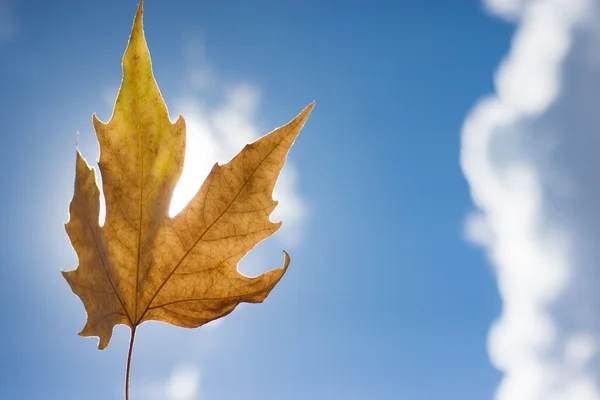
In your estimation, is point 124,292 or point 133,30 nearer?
point 133,30

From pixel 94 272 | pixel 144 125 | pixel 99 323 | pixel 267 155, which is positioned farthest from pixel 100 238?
pixel 267 155

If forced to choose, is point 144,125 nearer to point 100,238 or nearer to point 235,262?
point 100,238

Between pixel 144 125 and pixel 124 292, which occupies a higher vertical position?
pixel 144 125

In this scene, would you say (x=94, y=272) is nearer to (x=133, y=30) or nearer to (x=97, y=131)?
(x=97, y=131)

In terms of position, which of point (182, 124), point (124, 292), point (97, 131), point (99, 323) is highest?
point (182, 124)

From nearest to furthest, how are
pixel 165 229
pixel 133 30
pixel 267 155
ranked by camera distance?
1. pixel 133 30
2. pixel 267 155
3. pixel 165 229

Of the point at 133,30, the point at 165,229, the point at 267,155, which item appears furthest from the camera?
the point at 165,229
